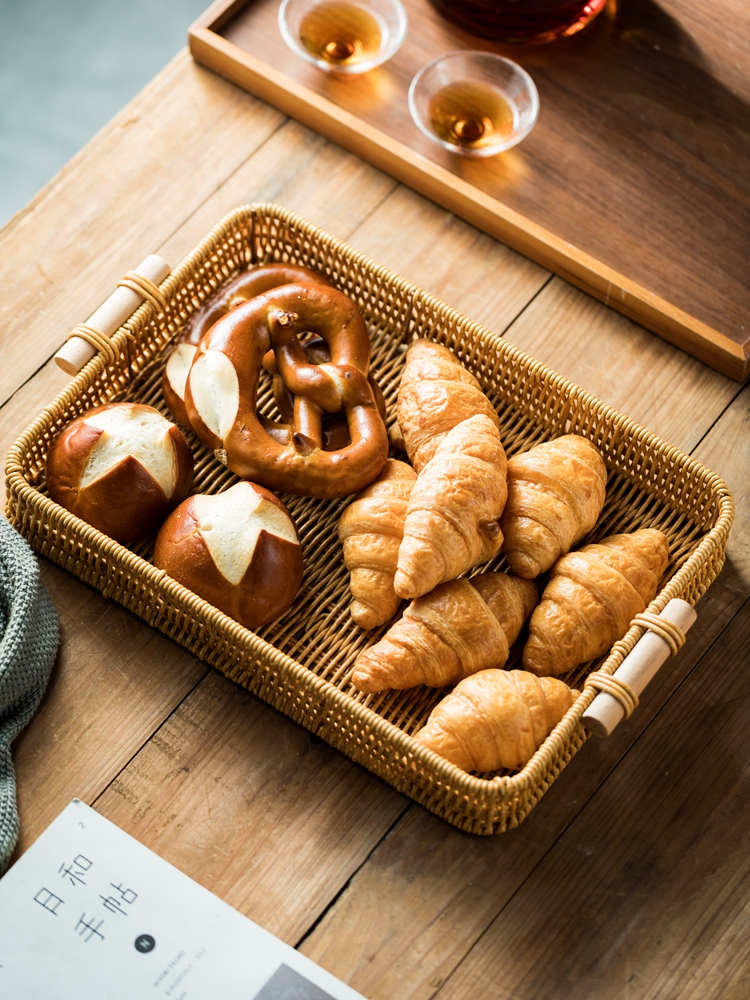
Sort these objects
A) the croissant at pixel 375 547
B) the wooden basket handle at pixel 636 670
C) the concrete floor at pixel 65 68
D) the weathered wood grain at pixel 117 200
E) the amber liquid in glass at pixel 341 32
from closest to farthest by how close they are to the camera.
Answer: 1. the wooden basket handle at pixel 636 670
2. the croissant at pixel 375 547
3. the weathered wood grain at pixel 117 200
4. the amber liquid in glass at pixel 341 32
5. the concrete floor at pixel 65 68

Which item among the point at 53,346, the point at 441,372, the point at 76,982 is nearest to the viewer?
the point at 76,982

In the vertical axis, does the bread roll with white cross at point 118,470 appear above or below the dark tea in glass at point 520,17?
below

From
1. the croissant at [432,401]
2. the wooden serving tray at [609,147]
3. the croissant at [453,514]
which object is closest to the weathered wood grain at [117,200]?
the wooden serving tray at [609,147]

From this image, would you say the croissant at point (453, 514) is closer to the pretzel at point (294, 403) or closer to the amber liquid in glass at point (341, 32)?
the pretzel at point (294, 403)

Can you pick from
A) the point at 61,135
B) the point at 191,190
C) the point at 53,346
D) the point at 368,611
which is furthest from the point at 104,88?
the point at 368,611

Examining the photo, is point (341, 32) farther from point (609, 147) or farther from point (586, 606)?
point (586, 606)

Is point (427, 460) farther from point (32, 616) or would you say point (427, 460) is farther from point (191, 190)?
point (191, 190)

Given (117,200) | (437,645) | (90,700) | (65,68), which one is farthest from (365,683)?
(65,68)
